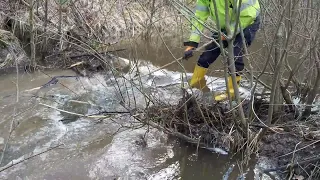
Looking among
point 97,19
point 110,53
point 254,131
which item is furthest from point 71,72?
point 254,131

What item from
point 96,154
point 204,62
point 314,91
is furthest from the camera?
point 204,62

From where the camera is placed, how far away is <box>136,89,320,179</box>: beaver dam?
3.45m

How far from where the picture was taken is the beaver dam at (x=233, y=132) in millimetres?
3447

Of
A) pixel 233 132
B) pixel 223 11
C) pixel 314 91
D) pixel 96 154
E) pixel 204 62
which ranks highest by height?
pixel 223 11

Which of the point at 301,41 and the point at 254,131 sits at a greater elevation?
the point at 301,41

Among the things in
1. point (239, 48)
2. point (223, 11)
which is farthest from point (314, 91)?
point (223, 11)

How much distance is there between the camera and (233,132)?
140 inches

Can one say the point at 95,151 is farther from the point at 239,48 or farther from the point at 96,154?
the point at 239,48

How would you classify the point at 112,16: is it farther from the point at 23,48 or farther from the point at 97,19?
the point at 23,48

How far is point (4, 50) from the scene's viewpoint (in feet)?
18.8

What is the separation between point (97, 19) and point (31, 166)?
4864 mm

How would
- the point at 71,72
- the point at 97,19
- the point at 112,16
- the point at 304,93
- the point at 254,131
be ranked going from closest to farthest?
the point at 254,131, the point at 304,93, the point at 71,72, the point at 97,19, the point at 112,16

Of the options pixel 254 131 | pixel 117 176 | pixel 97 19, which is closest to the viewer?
pixel 117 176

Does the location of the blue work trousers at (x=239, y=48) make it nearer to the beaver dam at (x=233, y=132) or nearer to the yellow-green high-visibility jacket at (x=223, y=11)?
the yellow-green high-visibility jacket at (x=223, y=11)
